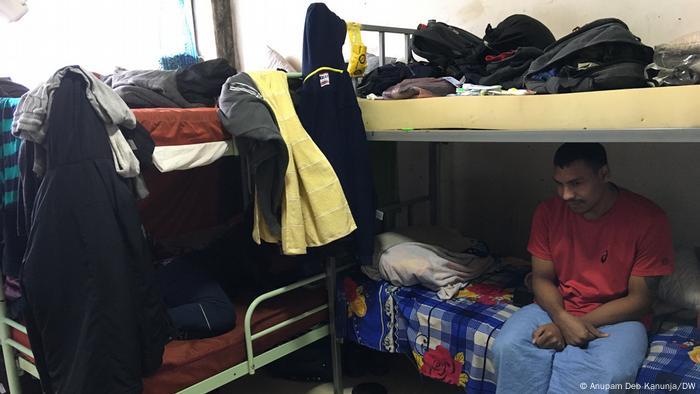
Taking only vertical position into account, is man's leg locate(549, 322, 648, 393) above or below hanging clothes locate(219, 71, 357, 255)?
below

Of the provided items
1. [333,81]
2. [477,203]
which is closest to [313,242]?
[333,81]

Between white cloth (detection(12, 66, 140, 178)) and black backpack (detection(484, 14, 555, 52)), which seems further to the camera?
black backpack (detection(484, 14, 555, 52))

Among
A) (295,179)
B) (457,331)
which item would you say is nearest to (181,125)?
(295,179)

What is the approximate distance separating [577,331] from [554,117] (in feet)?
2.26

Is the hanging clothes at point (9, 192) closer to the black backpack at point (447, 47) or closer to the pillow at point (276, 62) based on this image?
the black backpack at point (447, 47)

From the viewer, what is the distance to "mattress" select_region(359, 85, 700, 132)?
1.40 m

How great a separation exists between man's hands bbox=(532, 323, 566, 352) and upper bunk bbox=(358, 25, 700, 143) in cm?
62

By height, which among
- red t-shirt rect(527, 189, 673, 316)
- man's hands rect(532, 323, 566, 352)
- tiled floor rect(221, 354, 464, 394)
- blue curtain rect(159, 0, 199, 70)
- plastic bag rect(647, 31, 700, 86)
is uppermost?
blue curtain rect(159, 0, 199, 70)

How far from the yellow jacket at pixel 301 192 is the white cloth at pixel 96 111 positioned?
56 cm

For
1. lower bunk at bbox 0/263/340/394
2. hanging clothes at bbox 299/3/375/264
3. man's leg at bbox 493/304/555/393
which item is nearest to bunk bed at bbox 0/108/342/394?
lower bunk at bbox 0/263/340/394

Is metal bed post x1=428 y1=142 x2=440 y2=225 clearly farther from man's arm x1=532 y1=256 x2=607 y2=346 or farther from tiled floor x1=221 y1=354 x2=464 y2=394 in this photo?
man's arm x1=532 y1=256 x2=607 y2=346

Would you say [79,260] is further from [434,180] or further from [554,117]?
[434,180]

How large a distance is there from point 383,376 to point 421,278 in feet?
2.34

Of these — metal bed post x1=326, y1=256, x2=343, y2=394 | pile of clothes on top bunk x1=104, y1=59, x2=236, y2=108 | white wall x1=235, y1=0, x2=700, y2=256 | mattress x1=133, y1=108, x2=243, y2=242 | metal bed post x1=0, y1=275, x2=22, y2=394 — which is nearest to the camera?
metal bed post x1=0, y1=275, x2=22, y2=394
